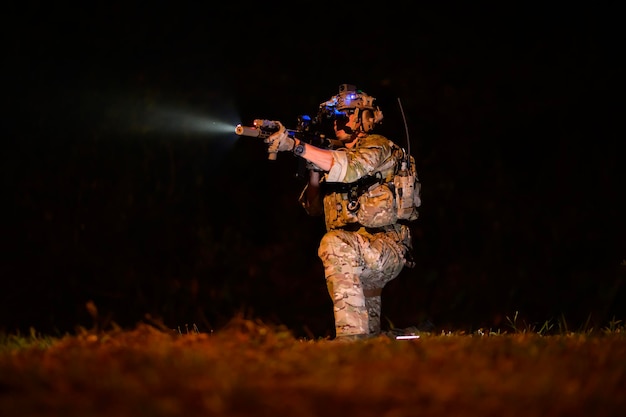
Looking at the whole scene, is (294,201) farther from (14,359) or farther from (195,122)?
(14,359)

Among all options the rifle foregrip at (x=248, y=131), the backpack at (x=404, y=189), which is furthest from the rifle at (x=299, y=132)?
the backpack at (x=404, y=189)

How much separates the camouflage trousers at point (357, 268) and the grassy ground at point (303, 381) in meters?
1.54

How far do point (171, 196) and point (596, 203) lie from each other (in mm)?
5768

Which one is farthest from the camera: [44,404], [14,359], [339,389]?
[14,359]

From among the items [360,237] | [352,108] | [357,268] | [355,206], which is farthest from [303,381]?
[352,108]

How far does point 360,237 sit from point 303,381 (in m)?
3.04

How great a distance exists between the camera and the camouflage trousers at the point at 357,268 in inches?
246

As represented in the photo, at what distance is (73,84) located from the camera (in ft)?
37.7

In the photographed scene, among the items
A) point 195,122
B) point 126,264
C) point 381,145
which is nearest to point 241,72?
point 195,122

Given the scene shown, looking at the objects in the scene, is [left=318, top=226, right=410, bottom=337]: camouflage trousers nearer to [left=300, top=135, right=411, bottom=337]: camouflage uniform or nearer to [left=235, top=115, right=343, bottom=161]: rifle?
[left=300, top=135, right=411, bottom=337]: camouflage uniform

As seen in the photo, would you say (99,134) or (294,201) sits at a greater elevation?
(99,134)

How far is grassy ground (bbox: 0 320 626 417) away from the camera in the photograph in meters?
3.30

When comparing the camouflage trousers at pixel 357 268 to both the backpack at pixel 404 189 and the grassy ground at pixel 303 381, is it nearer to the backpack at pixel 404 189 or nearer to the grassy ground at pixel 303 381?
the backpack at pixel 404 189

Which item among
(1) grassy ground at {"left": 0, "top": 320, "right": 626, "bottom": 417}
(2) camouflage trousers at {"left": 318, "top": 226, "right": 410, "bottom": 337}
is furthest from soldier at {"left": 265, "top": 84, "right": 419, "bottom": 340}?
(1) grassy ground at {"left": 0, "top": 320, "right": 626, "bottom": 417}
